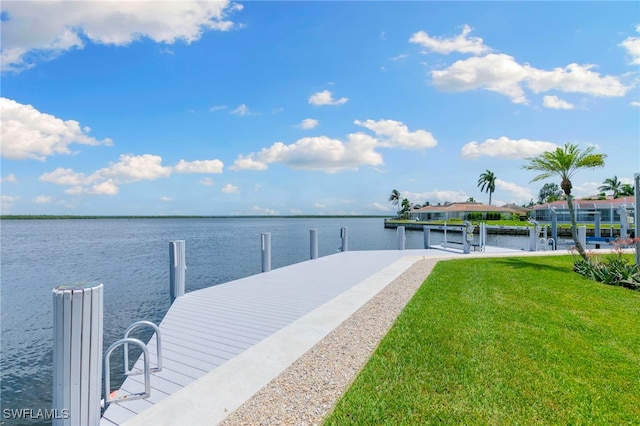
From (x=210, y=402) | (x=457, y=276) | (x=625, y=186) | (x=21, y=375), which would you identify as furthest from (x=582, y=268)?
(x=625, y=186)

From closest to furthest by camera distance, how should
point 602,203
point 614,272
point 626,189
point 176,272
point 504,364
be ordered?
1. point 504,364
2. point 176,272
3. point 614,272
4. point 602,203
5. point 626,189

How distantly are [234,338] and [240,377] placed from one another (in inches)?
57.7

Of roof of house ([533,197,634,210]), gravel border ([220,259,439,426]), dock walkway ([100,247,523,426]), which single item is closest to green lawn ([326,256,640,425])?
gravel border ([220,259,439,426])

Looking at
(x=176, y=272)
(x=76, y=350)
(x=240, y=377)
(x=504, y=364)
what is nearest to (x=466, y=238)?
(x=504, y=364)

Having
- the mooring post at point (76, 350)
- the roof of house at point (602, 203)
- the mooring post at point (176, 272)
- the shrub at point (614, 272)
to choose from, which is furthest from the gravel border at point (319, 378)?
the roof of house at point (602, 203)

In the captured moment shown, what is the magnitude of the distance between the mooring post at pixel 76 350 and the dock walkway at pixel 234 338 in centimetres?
53

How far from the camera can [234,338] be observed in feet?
17.1

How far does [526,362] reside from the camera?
4238 millimetres

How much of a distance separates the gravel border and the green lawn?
0.54 feet

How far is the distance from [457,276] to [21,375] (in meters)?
10.2

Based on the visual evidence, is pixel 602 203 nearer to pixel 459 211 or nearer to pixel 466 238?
pixel 466 238

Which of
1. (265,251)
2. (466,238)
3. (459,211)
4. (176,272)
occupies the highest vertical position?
(459,211)

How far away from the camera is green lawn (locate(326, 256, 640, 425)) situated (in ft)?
10.5

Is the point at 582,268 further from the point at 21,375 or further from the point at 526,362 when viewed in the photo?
the point at 21,375
